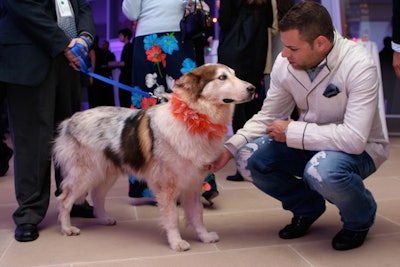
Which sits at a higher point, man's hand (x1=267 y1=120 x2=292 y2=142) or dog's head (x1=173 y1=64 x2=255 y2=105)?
dog's head (x1=173 y1=64 x2=255 y2=105)

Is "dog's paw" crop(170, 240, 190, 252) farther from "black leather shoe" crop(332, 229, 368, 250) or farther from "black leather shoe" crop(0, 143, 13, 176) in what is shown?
"black leather shoe" crop(0, 143, 13, 176)

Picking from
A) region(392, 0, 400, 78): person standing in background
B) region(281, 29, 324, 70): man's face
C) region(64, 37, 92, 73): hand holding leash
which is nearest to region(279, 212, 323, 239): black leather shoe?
region(281, 29, 324, 70): man's face

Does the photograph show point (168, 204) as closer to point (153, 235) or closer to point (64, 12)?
point (153, 235)

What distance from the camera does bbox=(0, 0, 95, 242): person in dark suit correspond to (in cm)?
224

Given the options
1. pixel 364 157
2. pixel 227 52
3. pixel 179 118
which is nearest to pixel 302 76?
pixel 364 157

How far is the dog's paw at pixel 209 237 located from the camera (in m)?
2.27

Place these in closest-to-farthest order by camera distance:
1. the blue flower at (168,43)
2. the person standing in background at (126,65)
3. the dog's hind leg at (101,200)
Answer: the dog's hind leg at (101,200)
the blue flower at (168,43)
the person standing in background at (126,65)

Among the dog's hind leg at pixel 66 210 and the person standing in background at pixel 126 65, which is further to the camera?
the person standing in background at pixel 126 65

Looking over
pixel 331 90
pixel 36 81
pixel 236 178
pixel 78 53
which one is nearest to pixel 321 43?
pixel 331 90

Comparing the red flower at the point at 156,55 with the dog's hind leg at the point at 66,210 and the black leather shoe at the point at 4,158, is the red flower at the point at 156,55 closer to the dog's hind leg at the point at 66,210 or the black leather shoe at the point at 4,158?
the dog's hind leg at the point at 66,210

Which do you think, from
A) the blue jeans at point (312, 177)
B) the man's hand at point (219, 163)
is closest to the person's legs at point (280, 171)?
the blue jeans at point (312, 177)

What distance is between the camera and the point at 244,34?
3.27m

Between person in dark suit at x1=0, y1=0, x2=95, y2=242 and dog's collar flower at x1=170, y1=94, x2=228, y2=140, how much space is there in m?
0.68

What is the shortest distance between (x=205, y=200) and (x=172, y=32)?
1191 mm
